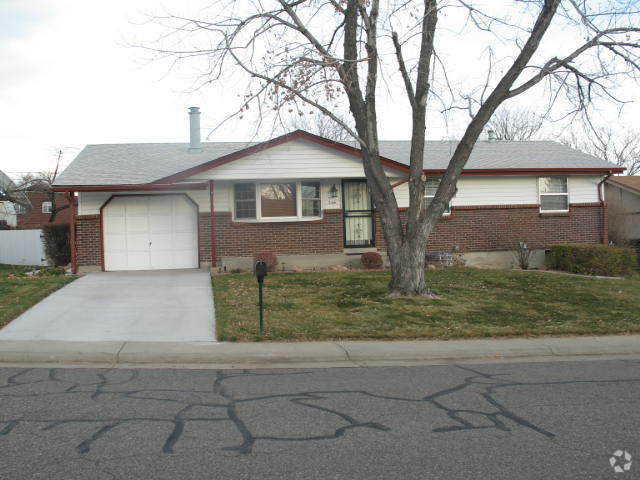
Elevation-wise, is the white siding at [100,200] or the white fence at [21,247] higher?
the white siding at [100,200]

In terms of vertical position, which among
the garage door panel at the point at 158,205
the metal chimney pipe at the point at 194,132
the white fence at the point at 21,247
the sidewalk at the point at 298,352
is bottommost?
the sidewalk at the point at 298,352

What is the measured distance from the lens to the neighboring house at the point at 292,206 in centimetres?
1719

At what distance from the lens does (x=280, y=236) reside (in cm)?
1789

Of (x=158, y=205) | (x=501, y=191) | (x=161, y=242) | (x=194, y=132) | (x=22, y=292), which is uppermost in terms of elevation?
(x=194, y=132)

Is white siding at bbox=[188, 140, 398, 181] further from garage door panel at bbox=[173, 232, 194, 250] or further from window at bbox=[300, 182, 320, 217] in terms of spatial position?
garage door panel at bbox=[173, 232, 194, 250]

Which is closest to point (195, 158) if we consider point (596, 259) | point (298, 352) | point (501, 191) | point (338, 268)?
point (338, 268)

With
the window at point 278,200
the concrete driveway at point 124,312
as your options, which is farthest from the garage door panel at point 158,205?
the window at point 278,200

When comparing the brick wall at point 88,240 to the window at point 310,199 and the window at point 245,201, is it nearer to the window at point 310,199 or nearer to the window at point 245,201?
the window at point 245,201

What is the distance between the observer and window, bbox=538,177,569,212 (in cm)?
1994

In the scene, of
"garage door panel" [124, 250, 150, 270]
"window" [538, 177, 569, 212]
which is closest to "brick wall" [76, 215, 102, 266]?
"garage door panel" [124, 250, 150, 270]

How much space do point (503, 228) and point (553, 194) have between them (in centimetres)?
226

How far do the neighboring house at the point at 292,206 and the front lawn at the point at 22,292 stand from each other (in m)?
2.15

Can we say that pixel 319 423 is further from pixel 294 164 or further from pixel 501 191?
pixel 501 191

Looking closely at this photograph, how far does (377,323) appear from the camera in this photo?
419 inches
